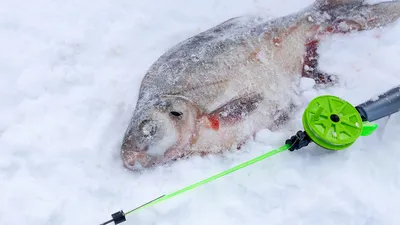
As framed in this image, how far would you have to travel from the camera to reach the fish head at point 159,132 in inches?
116

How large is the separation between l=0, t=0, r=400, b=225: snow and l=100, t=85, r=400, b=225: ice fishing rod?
0.41 ft

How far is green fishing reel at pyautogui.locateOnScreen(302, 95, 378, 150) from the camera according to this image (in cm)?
284

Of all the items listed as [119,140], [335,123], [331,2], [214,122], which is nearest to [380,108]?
[335,123]

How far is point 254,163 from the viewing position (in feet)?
9.81

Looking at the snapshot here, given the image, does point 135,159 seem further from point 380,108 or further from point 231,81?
point 380,108

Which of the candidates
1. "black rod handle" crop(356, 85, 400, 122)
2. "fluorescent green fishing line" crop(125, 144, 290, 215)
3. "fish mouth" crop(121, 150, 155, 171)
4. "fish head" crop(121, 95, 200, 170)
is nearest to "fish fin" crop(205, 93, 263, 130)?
"fish head" crop(121, 95, 200, 170)

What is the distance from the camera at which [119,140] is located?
312 cm

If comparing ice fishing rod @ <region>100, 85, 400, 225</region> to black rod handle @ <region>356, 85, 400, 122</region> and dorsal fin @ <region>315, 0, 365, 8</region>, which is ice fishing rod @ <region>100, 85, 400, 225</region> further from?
dorsal fin @ <region>315, 0, 365, 8</region>

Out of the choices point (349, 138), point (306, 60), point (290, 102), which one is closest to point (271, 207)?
point (349, 138)

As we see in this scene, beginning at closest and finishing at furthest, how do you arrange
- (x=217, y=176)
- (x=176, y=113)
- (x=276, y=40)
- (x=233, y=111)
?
(x=217, y=176) → (x=176, y=113) → (x=233, y=111) → (x=276, y=40)

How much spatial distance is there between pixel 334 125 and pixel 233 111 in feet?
2.11

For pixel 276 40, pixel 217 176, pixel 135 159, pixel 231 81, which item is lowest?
pixel 217 176

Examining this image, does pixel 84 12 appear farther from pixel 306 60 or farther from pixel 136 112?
pixel 306 60

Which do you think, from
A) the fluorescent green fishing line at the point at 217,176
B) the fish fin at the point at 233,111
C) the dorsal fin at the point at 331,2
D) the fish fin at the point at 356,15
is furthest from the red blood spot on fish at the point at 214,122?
the dorsal fin at the point at 331,2
